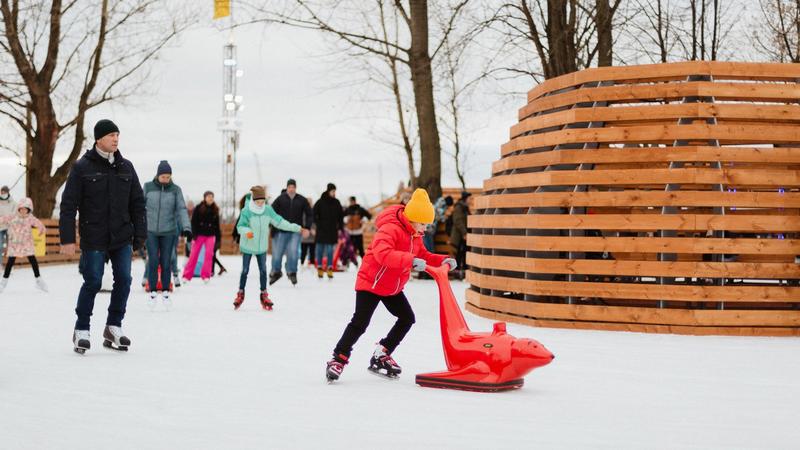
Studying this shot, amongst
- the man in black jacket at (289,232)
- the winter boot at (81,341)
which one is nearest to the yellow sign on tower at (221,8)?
the man in black jacket at (289,232)

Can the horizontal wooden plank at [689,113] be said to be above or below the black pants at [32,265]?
above

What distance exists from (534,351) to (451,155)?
2566 cm

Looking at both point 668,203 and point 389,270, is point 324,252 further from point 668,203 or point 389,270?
point 389,270

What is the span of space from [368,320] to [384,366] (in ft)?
1.16

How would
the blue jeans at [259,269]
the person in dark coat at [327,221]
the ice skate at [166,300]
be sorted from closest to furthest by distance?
the ice skate at [166,300] → the blue jeans at [259,269] → the person in dark coat at [327,221]

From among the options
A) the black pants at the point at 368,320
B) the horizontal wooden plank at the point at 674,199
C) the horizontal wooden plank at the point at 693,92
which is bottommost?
the black pants at the point at 368,320

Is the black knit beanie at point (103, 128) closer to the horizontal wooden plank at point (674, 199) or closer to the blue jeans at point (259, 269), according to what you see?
the blue jeans at point (259, 269)

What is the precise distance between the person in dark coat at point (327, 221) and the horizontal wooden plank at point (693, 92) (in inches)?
380

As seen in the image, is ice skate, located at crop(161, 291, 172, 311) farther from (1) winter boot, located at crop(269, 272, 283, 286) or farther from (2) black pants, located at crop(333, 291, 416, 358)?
(2) black pants, located at crop(333, 291, 416, 358)

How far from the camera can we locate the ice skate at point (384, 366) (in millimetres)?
7145

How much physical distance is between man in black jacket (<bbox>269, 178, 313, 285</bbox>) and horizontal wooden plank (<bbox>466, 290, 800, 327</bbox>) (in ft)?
25.2

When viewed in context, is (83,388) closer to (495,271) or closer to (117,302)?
(117,302)

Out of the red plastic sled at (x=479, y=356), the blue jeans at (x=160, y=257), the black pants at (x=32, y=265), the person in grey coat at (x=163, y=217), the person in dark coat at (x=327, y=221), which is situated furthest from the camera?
the person in dark coat at (x=327, y=221)

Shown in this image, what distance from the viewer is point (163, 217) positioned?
43.3 feet
